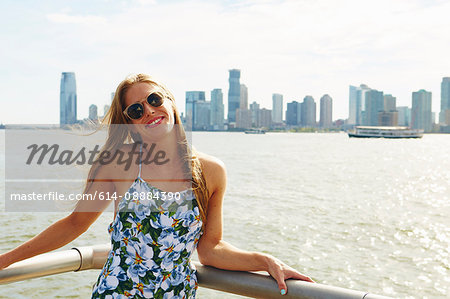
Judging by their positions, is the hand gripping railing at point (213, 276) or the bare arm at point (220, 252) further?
the bare arm at point (220, 252)

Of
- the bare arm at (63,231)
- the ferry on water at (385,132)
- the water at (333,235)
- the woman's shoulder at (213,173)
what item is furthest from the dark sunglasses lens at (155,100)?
the ferry on water at (385,132)

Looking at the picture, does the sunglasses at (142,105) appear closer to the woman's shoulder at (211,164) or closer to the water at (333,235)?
the woman's shoulder at (211,164)

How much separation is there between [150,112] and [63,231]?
0.71 m

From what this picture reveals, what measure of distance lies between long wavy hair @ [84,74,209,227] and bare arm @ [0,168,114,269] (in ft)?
0.28

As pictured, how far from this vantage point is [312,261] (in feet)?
43.9

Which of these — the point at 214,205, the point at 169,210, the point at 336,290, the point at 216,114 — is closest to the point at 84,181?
the point at 169,210

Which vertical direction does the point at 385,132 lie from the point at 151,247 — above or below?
above

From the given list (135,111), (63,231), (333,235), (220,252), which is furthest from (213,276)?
(333,235)

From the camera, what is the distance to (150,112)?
239 centimetres

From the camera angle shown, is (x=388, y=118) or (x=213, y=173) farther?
(x=388, y=118)

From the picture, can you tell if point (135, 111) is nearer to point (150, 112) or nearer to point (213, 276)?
point (150, 112)

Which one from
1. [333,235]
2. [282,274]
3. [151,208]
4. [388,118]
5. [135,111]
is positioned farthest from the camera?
[388,118]

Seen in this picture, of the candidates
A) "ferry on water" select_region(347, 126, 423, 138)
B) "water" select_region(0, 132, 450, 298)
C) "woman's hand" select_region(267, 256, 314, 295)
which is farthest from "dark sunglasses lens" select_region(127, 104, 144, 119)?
"ferry on water" select_region(347, 126, 423, 138)

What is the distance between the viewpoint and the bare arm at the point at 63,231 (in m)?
2.15
